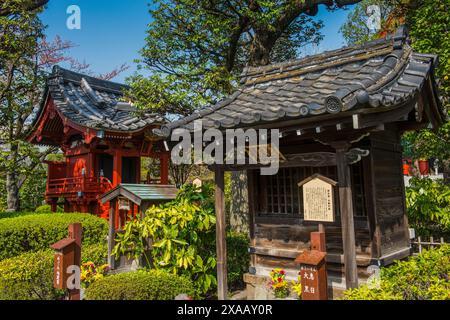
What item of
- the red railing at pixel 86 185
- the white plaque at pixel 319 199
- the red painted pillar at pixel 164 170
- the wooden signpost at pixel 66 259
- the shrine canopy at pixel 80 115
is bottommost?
the wooden signpost at pixel 66 259

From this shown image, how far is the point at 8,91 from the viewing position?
15672 mm

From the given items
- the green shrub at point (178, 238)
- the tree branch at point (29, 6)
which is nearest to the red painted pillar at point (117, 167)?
the tree branch at point (29, 6)

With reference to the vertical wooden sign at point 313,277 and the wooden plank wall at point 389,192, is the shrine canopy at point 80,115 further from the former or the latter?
the vertical wooden sign at point 313,277

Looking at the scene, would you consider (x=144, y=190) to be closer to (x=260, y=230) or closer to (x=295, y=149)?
(x=260, y=230)

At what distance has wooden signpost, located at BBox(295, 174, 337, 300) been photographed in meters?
5.24

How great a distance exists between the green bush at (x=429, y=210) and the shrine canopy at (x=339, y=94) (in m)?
2.47

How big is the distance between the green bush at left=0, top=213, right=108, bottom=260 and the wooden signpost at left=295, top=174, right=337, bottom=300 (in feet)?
23.2

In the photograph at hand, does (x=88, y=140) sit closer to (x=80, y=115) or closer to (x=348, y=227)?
(x=80, y=115)

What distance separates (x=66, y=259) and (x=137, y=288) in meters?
1.57

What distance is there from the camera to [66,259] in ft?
19.6

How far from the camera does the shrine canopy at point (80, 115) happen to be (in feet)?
45.5

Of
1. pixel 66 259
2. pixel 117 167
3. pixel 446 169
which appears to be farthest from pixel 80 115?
pixel 446 169

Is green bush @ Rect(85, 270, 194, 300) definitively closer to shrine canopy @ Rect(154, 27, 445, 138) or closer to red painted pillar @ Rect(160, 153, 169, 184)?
shrine canopy @ Rect(154, 27, 445, 138)

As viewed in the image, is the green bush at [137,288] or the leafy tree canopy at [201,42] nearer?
the green bush at [137,288]
